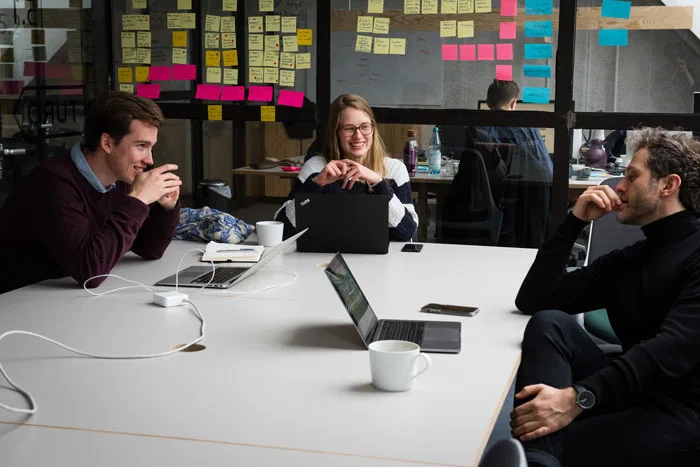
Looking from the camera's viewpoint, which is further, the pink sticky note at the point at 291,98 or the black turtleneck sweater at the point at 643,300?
the pink sticky note at the point at 291,98

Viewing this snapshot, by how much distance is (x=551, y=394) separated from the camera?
73.9 inches

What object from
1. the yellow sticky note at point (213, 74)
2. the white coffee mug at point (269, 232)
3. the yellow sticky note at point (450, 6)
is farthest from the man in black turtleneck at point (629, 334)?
the yellow sticky note at point (213, 74)

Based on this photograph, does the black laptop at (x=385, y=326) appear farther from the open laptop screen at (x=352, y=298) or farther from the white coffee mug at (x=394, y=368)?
the white coffee mug at (x=394, y=368)

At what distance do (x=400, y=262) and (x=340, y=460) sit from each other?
63.7 inches

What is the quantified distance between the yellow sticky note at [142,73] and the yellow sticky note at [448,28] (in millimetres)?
1749

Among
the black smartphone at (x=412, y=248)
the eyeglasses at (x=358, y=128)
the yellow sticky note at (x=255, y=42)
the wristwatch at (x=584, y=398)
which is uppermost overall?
the yellow sticky note at (x=255, y=42)

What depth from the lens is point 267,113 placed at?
16.2ft

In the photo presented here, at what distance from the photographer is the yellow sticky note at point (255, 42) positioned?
16.1 feet

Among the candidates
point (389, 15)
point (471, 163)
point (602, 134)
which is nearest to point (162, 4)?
point (389, 15)

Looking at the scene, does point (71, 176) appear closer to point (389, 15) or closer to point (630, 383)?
point (630, 383)

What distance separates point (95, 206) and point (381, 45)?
235cm

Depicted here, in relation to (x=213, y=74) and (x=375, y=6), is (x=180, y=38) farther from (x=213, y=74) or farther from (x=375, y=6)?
(x=375, y=6)

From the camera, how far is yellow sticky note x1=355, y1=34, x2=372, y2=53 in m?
4.73

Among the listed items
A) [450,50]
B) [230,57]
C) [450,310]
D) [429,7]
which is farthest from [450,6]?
[450,310]
